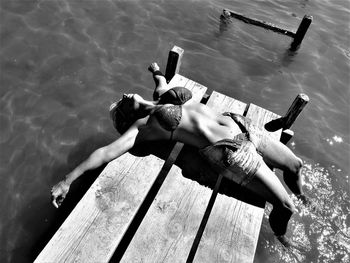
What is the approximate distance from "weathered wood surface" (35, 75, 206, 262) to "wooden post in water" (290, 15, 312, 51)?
21.9ft

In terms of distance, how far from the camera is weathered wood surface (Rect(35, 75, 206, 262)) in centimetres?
365

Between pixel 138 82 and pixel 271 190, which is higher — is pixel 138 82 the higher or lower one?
the lower one

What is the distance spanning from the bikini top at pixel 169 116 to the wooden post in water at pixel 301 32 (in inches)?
243

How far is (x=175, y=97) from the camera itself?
491cm

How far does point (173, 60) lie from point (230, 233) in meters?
3.47

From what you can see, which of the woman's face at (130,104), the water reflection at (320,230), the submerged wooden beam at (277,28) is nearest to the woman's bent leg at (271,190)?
the water reflection at (320,230)

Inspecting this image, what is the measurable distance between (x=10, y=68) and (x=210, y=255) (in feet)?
20.4

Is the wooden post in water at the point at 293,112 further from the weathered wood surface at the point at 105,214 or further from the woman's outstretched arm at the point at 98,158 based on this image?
the woman's outstretched arm at the point at 98,158

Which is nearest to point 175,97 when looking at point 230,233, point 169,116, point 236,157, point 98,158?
point 169,116

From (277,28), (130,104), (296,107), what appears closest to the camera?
(130,104)

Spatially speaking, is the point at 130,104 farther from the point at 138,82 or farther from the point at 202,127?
the point at 138,82

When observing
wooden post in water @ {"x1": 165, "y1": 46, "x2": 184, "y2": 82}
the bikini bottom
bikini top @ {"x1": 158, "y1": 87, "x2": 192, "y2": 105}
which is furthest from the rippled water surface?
bikini top @ {"x1": 158, "y1": 87, "x2": 192, "y2": 105}

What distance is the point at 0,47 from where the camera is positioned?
7.75 m

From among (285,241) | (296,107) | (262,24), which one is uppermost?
(296,107)
